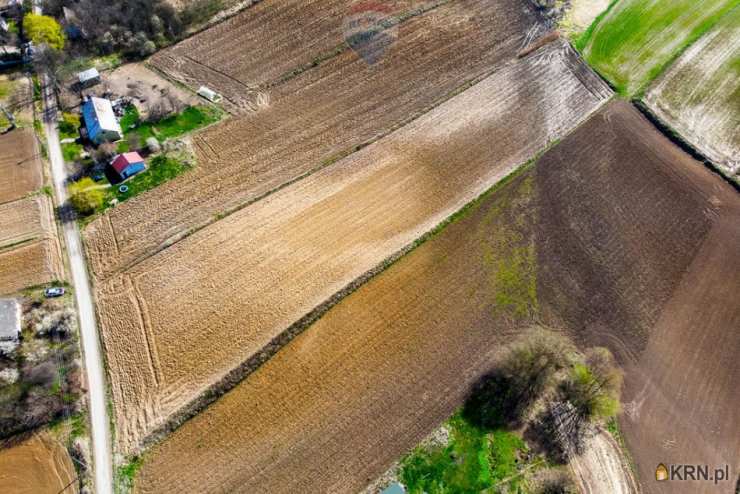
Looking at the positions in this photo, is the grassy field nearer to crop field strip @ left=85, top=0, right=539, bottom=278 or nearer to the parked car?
crop field strip @ left=85, top=0, right=539, bottom=278

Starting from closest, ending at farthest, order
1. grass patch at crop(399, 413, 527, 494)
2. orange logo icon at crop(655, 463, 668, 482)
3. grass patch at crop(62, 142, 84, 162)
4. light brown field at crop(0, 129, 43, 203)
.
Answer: grass patch at crop(399, 413, 527, 494), orange logo icon at crop(655, 463, 668, 482), light brown field at crop(0, 129, 43, 203), grass patch at crop(62, 142, 84, 162)

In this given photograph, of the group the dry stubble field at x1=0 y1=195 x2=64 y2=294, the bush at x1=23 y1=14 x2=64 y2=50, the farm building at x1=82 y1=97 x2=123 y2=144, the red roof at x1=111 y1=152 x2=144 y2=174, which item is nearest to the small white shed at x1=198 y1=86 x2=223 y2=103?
the farm building at x1=82 y1=97 x2=123 y2=144

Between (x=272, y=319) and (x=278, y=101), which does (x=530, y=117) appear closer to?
(x=278, y=101)

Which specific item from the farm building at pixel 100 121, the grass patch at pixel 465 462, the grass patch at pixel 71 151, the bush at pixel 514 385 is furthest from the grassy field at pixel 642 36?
the grass patch at pixel 71 151

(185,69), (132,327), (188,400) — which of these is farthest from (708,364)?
(185,69)

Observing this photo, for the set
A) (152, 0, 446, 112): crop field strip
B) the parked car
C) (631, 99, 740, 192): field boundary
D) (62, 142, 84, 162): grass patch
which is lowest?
the parked car

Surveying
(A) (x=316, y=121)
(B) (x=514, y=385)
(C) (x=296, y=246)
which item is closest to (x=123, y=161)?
(C) (x=296, y=246)

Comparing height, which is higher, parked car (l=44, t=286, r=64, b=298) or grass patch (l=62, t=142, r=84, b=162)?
grass patch (l=62, t=142, r=84, b=162)

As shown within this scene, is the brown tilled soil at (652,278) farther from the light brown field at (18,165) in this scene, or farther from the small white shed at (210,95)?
the light brown field at (18,165)
